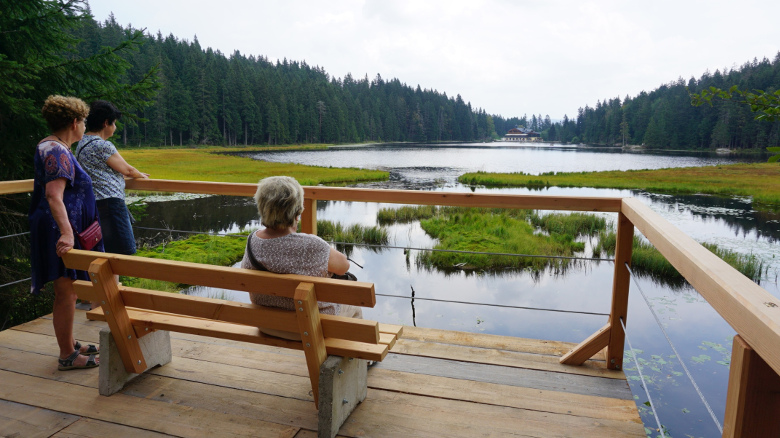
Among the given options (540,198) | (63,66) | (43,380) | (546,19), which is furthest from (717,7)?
(546,19)

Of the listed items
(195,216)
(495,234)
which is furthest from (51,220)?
(195,216)

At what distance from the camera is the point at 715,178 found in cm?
2684

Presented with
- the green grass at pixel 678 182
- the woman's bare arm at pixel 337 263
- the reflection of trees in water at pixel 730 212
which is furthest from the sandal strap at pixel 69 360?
the green grass at pixel 678 182

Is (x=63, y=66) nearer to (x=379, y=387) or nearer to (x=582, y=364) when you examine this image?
(x=379, y=387)

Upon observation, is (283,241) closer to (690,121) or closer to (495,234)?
(495,234)

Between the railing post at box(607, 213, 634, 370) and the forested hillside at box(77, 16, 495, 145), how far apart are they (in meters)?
40.9

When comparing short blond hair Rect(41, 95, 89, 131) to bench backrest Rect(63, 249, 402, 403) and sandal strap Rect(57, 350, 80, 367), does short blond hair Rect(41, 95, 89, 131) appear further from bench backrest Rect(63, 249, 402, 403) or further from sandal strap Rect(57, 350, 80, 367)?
sandal strap Rect(57, 350, 80, 367)

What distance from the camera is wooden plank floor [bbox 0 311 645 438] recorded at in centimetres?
210

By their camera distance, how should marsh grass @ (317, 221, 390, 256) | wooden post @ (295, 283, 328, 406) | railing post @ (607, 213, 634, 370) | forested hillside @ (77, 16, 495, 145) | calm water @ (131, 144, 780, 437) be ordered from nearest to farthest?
wooden post @ (295, 283, 328, 406)
railing post @ (607, 213, 634, 370)
calm water @ (131, 144, 780, 437)
marsh grass @ (317, 221, 390, 256)
forested hillside @ (77, 16, 495, 145)

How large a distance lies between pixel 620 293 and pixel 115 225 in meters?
3.07

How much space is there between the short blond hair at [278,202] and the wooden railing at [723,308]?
3.78 ft

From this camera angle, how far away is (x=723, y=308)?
0.96 meters

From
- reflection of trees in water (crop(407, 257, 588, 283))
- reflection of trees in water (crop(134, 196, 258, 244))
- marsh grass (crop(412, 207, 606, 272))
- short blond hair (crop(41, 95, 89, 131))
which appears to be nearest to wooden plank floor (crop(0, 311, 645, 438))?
short blond hair (crop(41, 95, 89, 131))

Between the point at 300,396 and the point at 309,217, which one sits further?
the point at 309,217
